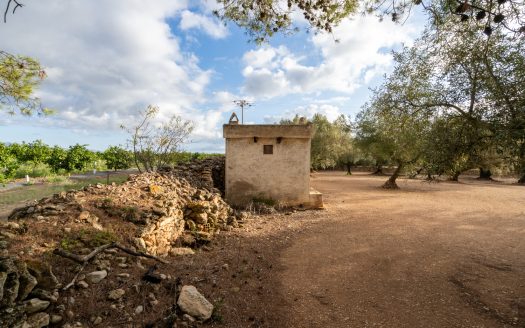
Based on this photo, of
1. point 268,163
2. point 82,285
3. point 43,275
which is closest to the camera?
point 43,275

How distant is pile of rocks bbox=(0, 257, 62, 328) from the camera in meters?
3.12

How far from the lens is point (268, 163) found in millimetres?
12289

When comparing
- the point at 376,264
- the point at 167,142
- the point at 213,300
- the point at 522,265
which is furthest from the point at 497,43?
the point at 167,142

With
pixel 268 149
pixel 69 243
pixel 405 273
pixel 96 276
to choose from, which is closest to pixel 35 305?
pixel 96 276

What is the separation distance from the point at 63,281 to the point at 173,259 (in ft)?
7.66

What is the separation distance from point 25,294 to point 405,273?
6.29 meters

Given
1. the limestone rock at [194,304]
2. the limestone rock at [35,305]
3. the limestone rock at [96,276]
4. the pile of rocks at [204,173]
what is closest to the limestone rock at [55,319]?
A: the limestone rock at [35,305]

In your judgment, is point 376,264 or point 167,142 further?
point 167,142

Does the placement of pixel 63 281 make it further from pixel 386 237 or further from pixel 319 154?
pixel 319 154

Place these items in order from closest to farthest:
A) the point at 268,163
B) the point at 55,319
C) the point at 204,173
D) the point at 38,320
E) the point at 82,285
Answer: the point at 38,320 → the point at 55,319 → the point at 82,285 → the point at 268,163 → the point at 204,173

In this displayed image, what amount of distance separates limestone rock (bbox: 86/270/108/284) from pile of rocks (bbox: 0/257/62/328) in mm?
430

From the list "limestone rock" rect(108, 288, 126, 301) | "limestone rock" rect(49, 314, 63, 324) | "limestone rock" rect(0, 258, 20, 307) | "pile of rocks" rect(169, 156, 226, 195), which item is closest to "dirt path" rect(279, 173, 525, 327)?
"limestone rock" rect(108, 288, 126, 301)

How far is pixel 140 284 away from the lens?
14.0 feet

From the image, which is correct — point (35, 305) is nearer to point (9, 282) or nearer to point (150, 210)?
point (9, 282)
